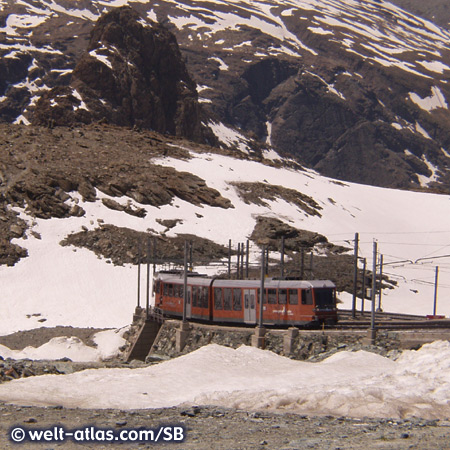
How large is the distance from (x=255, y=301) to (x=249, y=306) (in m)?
0.82

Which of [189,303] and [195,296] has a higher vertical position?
[195,296]

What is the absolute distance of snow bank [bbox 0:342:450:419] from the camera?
2420 cm

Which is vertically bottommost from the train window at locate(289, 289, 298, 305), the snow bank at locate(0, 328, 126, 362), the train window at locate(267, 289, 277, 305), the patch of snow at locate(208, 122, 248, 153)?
the patch of snow at locate(208, 122, 248, 153)

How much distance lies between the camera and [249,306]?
43219mm

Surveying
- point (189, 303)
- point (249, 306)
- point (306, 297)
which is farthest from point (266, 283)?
point (189, 303)

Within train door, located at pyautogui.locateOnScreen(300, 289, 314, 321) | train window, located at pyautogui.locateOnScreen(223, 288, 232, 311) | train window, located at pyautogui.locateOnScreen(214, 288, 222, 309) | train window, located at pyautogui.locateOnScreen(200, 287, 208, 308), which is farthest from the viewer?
train window, located at pyautogui.locateOnScreen(200, 287, 208, 308)

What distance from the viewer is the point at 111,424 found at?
20.4 metres

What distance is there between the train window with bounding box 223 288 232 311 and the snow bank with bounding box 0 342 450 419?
1124 cm

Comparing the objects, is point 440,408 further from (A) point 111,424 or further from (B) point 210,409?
(A) point 111,424

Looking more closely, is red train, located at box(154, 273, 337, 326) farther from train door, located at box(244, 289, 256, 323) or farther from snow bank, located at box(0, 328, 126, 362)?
snow bank, located at box(0, 328, 126, 362)

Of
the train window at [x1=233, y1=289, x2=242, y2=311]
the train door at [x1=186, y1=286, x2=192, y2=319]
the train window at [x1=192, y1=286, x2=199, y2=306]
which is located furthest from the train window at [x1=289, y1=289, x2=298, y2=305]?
the train door at [x1=186, y1=286, x2=192, y2=319]

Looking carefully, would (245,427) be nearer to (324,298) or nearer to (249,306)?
(324,298)

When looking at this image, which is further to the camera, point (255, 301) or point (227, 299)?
point (227, 299)

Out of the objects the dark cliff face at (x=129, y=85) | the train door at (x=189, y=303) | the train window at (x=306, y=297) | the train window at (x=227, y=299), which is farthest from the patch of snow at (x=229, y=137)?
the train window at (x=306, y=297)
